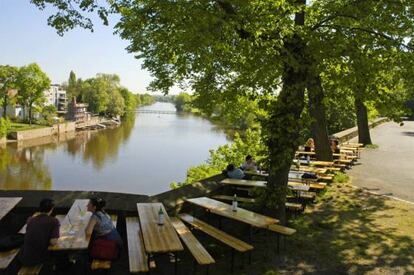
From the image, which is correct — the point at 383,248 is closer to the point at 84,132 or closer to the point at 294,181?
the point at 294,181

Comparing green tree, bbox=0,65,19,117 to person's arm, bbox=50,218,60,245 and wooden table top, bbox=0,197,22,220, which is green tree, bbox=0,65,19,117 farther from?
person's arm, bbox=50,218,60,245

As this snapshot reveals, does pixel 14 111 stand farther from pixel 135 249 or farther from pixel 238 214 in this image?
pixel 135 249

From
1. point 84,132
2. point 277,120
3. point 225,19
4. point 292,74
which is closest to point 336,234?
point 277,120

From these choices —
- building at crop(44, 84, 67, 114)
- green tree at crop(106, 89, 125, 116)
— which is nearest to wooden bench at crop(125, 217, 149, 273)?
building at crop(44, 84, 67, 114)

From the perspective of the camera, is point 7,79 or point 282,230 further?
point 7,79

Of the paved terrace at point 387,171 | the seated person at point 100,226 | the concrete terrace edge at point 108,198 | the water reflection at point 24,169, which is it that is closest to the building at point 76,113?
the water reflection at point 24,169

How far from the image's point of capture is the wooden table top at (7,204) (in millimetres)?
7555

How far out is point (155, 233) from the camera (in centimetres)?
698

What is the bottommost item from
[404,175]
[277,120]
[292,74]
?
[404,175]

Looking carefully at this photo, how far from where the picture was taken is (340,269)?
7527mm

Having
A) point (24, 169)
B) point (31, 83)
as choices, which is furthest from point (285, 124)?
point (31, 83)

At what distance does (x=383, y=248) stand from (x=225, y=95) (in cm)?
459

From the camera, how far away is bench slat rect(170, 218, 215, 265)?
6.47 meters

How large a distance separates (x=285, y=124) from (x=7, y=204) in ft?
18.6
